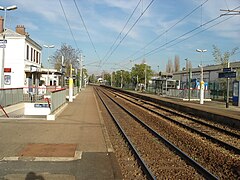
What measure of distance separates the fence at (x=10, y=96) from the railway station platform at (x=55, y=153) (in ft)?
22.9

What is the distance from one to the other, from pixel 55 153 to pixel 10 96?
48.1 feet

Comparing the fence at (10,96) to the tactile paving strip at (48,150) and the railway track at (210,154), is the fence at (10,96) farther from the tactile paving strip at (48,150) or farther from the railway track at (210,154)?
the tactile paving strip at (48,150)

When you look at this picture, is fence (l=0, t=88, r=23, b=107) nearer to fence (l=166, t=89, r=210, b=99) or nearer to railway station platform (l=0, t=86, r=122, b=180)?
railway station platform (l=0, t=86, r=122, b=180)

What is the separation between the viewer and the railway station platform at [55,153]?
22.0ft

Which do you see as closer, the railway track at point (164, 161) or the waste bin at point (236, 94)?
the railway track at point (164, 161)

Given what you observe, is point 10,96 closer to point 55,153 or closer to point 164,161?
point 55,153

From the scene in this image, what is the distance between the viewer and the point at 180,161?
8453mm

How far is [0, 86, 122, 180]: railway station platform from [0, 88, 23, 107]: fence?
22.9ft

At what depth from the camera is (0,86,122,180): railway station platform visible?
22.0 ft

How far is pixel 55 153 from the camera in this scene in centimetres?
846

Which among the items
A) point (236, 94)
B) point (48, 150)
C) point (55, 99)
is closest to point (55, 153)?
point (48, 150)

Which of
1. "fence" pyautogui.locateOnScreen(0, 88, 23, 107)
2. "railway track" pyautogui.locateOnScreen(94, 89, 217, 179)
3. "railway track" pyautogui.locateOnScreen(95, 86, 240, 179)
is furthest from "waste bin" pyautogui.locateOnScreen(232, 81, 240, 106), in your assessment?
"railway track" pyautogui.locateOnScreen(94, 89, 217, 179)

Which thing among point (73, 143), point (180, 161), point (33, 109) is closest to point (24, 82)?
point (33, 109)

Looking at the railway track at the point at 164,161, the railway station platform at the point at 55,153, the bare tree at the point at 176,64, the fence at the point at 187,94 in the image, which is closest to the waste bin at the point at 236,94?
the fence at the point at 187,94
